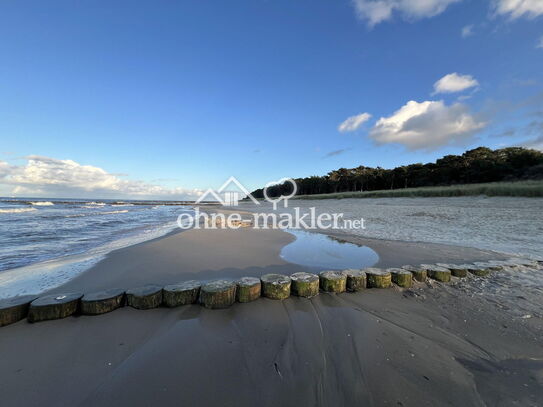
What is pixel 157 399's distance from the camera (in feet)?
5.74

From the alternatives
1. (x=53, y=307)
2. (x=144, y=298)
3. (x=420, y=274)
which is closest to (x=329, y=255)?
(x=420, y=274)

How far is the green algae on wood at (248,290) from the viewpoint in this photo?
329 centimetres

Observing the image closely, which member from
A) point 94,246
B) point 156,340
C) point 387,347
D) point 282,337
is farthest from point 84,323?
point 94,246

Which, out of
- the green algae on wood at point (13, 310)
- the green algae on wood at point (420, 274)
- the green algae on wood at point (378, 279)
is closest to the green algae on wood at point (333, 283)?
the green algae on wood at point (378, 279)

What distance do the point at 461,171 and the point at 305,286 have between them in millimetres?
53135

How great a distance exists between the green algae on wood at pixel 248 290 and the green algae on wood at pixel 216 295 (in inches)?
4.7

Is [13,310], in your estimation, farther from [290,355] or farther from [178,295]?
[290,355]

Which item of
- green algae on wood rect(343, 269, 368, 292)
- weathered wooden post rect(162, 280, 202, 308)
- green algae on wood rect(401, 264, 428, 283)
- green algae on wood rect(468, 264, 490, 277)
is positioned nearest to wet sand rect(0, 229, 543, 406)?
weathered wooden post rect(162, 280, 202, 308)

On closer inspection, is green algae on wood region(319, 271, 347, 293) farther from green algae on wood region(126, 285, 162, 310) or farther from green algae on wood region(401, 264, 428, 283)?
green algae on wood region(126, 285, 162, 310)

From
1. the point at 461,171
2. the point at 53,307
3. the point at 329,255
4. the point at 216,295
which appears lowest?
the point at 329,255

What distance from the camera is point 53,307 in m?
2.73

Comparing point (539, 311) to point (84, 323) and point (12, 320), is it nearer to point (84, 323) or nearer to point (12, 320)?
point (84, 323)

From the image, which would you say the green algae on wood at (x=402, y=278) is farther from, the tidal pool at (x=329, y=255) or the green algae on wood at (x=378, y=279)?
the tidal pool at (x=329, y=255)

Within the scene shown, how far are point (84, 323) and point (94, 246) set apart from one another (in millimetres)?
6680
